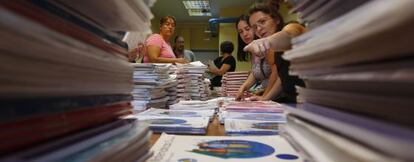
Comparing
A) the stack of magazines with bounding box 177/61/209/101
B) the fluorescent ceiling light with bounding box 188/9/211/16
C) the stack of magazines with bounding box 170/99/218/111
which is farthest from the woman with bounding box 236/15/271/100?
the fluorescent ceiling light with bounding box 188/9/211/16

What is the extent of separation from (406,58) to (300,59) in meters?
0.21

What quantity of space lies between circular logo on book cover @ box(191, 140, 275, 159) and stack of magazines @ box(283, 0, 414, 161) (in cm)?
16

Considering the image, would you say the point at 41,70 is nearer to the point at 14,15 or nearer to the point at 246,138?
the point at 14,15

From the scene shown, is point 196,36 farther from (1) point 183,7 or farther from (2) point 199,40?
(1) point 183,7

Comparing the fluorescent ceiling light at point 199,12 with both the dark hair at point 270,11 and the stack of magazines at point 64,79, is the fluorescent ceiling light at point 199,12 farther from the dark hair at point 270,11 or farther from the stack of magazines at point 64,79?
the stack of magazines at point 64,79

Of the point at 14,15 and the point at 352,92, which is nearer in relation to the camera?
the point at 14,15

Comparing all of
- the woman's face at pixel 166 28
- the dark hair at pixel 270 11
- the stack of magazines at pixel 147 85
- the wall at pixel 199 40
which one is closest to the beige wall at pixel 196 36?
the wall at pixel 199 40

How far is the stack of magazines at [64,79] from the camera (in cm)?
22

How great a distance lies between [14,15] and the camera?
20 cm

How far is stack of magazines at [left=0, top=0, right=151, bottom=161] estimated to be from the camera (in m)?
0.22

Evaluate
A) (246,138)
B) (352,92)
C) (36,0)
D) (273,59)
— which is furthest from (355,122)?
(273,59)

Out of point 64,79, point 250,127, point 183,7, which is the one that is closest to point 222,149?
point 250,127

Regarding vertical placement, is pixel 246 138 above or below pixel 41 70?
below

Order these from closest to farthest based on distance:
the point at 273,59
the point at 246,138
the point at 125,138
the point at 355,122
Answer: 1. the point at 355,122
2. the point at 125,138
3. the point at 246,138
4. the point at 273,59
